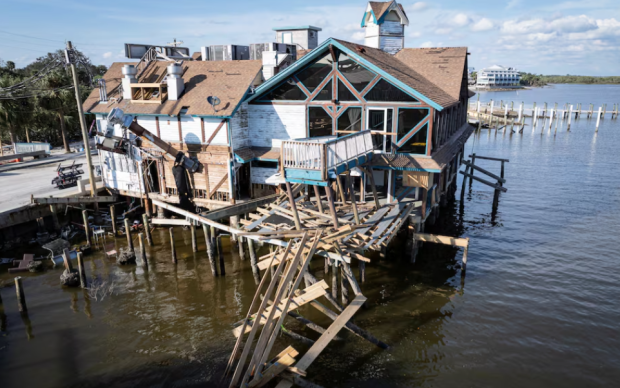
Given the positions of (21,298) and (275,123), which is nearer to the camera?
(21,298)

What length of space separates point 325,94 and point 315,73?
4.06 feet

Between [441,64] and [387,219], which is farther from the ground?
[441,64]

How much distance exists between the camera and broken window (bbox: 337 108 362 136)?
22.0 meters

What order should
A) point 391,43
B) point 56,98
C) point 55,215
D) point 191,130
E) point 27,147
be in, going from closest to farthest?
point 191,130 < point 55,215 < point 391,43 < point 56,98 < point 27,147

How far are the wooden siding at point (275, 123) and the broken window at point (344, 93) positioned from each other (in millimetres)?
2237

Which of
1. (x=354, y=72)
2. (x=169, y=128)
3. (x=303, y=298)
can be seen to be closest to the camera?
(x=303, y=298)

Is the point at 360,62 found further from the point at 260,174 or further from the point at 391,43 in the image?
the point at 391,43

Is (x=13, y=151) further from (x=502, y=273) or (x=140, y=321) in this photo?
(x=502, y=273)

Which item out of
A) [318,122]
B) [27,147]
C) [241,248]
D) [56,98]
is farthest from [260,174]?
[27,147]

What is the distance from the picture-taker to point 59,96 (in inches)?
1467

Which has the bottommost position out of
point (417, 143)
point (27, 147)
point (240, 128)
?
point (27, 147)

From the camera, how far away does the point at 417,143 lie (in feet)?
68.9

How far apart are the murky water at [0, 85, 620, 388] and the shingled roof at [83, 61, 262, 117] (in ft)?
26.1

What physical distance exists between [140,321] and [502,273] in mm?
17420
